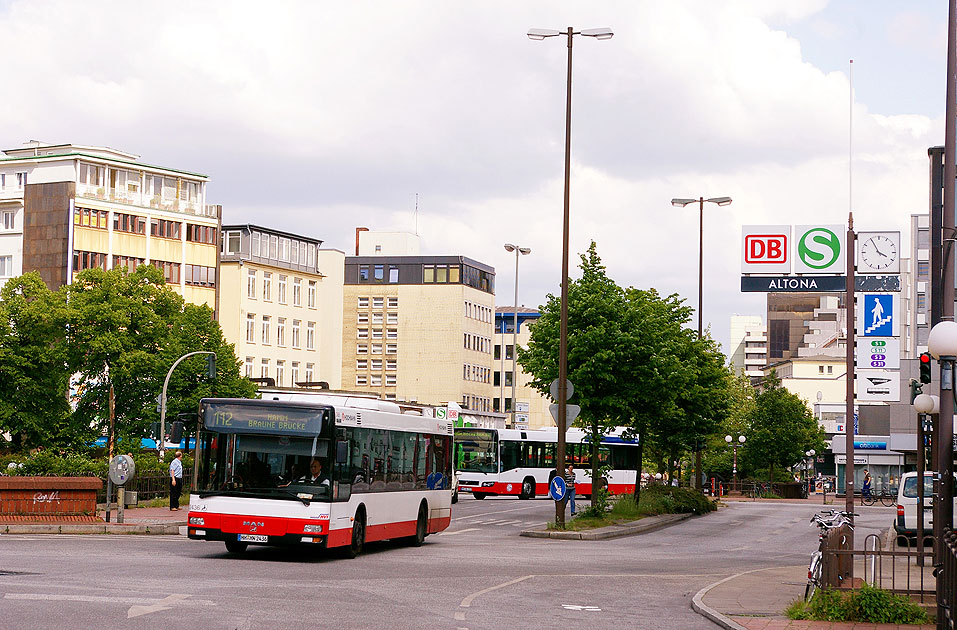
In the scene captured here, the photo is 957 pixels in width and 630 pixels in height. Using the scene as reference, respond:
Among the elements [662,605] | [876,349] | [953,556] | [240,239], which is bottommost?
[662,605]

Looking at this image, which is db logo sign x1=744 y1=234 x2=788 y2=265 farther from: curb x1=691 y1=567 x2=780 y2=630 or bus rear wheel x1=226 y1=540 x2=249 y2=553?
bus rear wheel x1=226 y1=540 x2=249 y2=553

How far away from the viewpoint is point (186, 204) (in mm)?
101750

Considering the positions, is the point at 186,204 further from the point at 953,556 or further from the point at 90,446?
the point at 953,556

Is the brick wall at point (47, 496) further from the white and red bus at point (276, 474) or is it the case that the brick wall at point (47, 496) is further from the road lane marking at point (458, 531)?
the white and red bus at point (276, 474)

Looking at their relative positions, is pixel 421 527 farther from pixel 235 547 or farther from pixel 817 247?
pixel 817 247

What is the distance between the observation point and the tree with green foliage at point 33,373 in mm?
61656

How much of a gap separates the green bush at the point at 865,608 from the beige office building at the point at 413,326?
120032 mm

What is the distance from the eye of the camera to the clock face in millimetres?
33094

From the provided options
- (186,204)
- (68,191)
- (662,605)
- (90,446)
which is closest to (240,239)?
(186,204)

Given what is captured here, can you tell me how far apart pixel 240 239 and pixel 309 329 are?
34.3ft

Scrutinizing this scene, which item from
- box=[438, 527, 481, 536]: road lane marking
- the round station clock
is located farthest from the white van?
box=[438, 527, 481, 536]: road lane marking

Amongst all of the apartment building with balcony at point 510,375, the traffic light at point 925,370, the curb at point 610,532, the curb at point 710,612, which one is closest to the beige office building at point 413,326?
the apartment building with balcony at point 510,375

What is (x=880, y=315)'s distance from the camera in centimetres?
4159

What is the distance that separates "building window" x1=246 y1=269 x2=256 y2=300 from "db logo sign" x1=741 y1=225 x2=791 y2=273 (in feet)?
253
